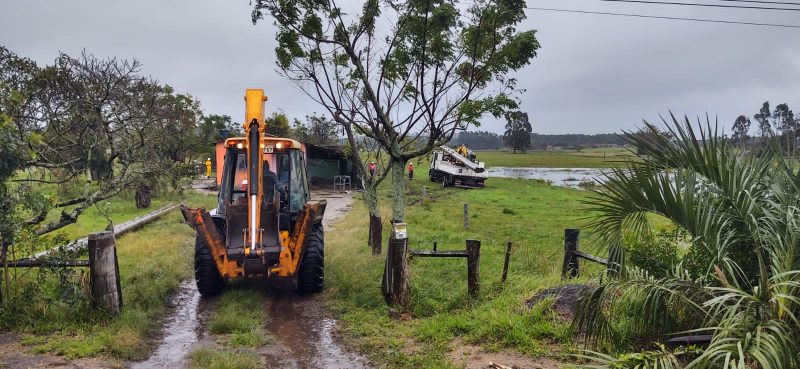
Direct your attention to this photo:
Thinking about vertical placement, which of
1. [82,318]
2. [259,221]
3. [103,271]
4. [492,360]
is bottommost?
[492,360]

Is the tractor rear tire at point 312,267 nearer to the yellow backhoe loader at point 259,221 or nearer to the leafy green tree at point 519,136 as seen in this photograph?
the yellow backhoe loader at point 259,221

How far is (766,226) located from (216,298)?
23.5 feet

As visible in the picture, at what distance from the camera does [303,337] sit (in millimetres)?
6633

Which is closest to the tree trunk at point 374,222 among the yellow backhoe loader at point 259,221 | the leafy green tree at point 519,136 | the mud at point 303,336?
the yellow backhoe loader at point 259,221

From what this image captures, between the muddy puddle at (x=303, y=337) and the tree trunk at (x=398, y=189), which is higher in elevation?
the tree trunk at (x=398, y=189)

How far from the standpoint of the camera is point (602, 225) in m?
3.92

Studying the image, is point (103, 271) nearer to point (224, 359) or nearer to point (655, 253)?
point (224, 359)

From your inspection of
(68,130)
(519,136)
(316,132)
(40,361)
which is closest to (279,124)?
(316,132)

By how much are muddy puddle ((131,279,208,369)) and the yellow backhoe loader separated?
0.40 meters

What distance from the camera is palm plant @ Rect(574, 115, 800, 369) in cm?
305

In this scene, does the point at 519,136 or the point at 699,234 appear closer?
the point at 699,234

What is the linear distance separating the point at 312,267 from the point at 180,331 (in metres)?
2.07

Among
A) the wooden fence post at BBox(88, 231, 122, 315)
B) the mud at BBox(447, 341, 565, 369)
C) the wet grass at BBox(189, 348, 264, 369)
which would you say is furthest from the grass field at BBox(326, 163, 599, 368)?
the wooden fence post at BBox(88, 231, 122, 315)

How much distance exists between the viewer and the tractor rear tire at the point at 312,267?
827 centimetres
